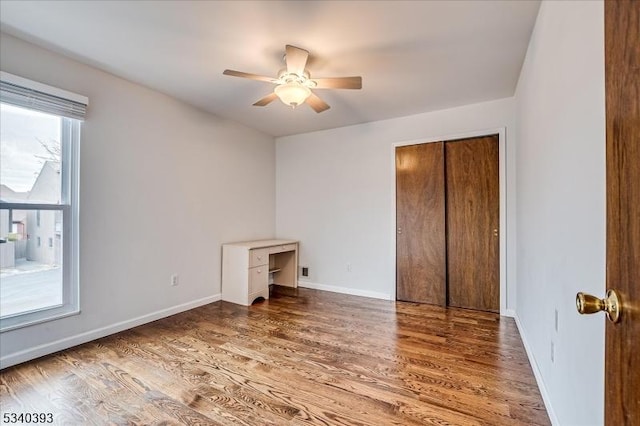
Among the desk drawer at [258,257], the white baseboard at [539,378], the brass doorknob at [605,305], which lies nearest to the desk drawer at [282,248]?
the desk drawer at [258,257]

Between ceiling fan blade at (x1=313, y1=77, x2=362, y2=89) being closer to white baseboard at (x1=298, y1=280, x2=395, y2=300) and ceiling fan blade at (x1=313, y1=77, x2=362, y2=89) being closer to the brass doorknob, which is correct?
the brass doorknob

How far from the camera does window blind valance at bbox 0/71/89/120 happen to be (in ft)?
6.97

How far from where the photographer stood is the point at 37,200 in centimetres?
237

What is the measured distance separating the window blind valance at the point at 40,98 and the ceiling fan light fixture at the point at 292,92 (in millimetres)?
1671

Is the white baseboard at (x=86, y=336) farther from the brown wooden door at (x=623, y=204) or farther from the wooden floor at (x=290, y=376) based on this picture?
the brown wooden door at (x=623, y=204)

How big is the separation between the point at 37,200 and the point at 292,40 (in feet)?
7.69

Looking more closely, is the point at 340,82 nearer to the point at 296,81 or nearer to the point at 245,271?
the point at 296,81

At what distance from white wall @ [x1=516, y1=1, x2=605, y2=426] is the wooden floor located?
377mm

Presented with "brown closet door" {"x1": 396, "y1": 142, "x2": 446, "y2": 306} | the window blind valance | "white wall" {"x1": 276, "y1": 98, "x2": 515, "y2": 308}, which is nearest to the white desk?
"white wall" {"x1": 276, "y1": 98, "x2": 515, "y2": 308}

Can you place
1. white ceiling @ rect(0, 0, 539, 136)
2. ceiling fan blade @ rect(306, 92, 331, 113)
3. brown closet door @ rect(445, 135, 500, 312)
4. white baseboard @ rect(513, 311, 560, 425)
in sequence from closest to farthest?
white baseboard @ rect(513, 311, 560, 425) < white ceiling @ rect(0, 0, 539, 136) < ceiling fan blade @ rect(306, 92, 331, 113) < brown closet door @ rect(445, 135, 500, 312)

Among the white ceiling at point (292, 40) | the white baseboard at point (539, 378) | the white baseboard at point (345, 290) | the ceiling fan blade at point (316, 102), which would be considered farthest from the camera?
the white baseboard at point (345, 290)

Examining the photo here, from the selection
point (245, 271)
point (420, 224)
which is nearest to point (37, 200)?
point (245, 271)

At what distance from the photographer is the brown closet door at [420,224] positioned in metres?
3.62

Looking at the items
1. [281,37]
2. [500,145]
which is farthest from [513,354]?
[281,37]
